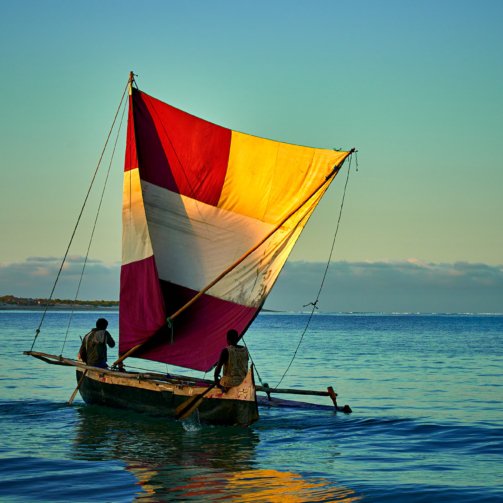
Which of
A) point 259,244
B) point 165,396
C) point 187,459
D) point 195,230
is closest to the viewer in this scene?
point 187,459

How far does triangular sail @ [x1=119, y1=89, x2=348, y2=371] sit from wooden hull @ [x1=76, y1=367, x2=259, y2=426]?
35.1 inches

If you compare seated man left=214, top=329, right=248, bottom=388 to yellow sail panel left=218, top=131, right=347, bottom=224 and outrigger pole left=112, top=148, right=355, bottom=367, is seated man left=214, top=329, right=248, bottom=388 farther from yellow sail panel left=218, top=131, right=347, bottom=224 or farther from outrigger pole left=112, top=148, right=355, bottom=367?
yellow sail panel left=218, top=131, right=347, bottom=224

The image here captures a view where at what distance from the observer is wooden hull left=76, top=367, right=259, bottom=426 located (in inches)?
668

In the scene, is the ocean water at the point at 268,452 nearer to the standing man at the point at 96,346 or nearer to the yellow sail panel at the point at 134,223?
the standing man at the point at 96,346

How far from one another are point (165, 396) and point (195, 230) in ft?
13.3

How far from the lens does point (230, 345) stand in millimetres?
17406

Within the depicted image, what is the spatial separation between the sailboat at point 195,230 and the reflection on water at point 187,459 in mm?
741

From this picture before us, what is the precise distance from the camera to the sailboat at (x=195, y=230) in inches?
749

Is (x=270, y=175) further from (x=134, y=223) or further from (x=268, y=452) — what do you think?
(x=268, y=452)

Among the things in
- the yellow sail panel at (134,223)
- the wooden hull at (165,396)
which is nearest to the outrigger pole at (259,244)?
the yellow sail panel at (134,223)

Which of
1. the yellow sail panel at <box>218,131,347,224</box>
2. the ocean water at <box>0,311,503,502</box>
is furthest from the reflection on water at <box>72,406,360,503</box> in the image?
the yellow sail panel at <box>218,131,347,224</box>

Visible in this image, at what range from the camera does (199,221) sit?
19.7 metres

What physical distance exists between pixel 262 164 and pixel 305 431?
20.4ft

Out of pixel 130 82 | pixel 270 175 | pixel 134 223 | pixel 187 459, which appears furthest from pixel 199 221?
pixel 187 459
